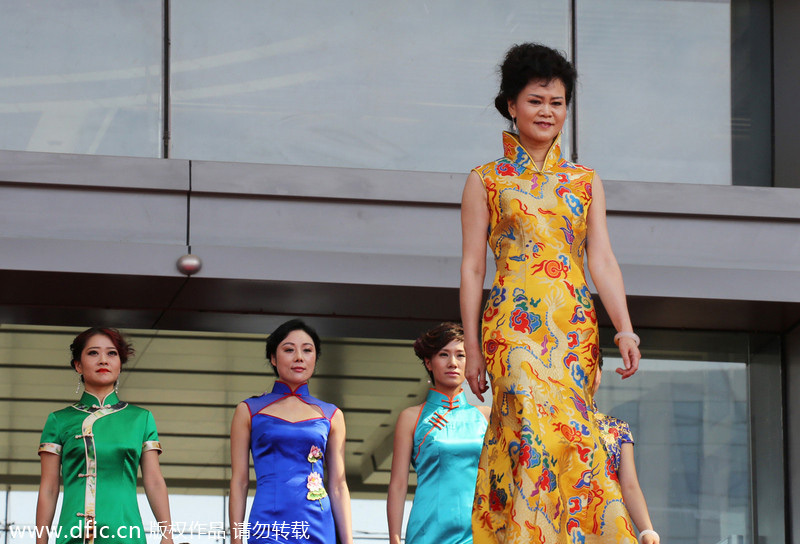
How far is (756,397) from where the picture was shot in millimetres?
8203

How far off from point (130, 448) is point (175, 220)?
1772 millimetres

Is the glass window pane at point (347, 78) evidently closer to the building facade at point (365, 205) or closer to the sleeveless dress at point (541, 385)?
the building facade at point (365, 205)

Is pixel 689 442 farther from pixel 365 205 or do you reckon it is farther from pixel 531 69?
pixel 531 69

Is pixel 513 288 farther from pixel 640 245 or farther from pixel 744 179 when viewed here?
pixel 744 179

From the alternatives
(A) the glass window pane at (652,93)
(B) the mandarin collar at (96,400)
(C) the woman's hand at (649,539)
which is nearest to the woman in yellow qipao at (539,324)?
(C) the woman's hand at (649,539)

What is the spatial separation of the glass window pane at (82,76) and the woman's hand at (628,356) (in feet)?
13.0

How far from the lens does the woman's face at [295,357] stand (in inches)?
238

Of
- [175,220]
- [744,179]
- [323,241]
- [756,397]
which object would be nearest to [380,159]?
[323,241]

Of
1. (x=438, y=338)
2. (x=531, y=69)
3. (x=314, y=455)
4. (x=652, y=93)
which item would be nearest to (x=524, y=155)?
(x=531, y=69)

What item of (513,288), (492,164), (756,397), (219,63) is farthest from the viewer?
(756,397)

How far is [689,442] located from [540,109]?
4.19 meters

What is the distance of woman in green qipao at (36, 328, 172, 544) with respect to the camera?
18.1 feet

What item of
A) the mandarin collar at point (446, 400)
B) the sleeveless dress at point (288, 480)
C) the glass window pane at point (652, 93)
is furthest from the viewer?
the glass window pane at point (652, 93)

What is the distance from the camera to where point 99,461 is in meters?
5.62
